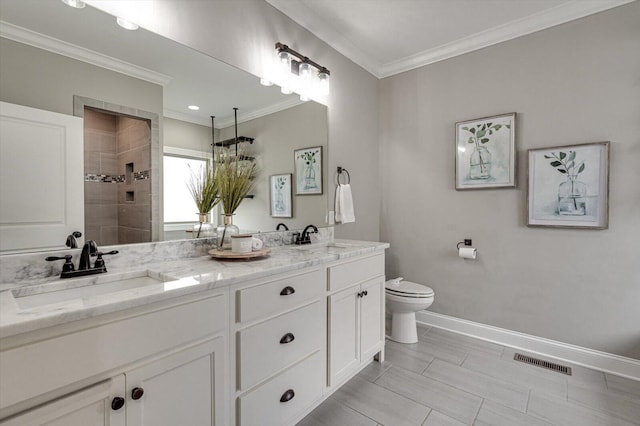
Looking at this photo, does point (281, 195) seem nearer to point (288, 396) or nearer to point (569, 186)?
point (288, 396)

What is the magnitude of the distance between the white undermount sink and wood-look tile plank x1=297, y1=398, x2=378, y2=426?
1.15 meters

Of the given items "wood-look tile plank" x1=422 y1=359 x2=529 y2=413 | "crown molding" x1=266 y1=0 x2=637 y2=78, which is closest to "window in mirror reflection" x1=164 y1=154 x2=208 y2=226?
"crown molding" x1=266 y1=0 x2=637 y2=78

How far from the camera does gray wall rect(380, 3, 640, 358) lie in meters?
2.09

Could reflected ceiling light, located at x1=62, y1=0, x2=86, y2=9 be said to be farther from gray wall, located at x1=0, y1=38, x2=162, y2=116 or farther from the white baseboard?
the white baseboard

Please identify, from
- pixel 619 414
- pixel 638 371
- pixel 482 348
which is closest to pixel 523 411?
pixel 619 414

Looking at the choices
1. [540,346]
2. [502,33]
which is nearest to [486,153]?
[502,33]

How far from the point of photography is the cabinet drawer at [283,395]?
130 centimetres

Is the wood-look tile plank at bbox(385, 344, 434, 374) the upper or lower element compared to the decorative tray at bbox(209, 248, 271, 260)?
lower

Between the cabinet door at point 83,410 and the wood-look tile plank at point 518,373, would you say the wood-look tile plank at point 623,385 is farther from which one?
the cabinet door at point 83,410

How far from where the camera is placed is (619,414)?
1.72 m

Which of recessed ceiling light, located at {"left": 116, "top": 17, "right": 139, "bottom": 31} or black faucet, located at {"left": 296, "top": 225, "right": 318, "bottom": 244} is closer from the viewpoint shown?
recessed ceiling light, located at {"left": 116, "top": 17, "right": 139, "bottom": 31}

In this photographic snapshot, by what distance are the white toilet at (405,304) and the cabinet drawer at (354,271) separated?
1.41 ft

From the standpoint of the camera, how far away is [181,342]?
3.47ft

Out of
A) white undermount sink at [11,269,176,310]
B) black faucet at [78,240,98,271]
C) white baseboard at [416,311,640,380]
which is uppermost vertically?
black faucet at [78,240,98,271]
